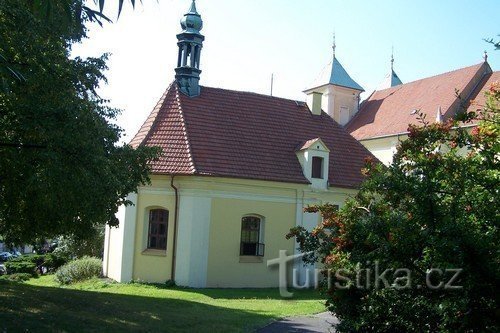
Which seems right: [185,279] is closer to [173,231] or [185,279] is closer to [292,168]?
[173,231]

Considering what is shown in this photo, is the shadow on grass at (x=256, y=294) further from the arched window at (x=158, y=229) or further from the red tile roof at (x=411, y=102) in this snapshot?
the red tile roof at (x=411, y=102)

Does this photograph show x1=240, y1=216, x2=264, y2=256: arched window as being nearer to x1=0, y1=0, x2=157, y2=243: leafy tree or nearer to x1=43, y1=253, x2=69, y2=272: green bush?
x1=0, y1=0, x2=157, y2=243: leafy tree

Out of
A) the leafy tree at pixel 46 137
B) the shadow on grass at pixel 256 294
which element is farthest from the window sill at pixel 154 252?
the leafy tree at pixel 46 137

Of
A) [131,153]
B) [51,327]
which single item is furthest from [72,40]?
[51,327]

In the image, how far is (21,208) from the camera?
12.1 metres

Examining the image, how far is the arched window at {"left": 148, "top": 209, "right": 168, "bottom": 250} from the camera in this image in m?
22.9

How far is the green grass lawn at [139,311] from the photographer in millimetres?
11469

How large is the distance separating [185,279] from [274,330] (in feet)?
33.3

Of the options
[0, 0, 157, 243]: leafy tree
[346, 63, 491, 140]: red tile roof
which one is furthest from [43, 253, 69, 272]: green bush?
[346, 63, 491, 140]: red tile roof

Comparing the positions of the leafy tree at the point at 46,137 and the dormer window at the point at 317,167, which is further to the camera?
the dormer window at the point at 317,167

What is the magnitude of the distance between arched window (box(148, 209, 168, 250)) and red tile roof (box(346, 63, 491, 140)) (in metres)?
17.7

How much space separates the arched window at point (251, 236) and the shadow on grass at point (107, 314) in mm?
6830

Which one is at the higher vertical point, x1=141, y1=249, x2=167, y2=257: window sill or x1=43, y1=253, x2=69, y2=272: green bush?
x1=141, y1=249, x2=167, y2=257: window sill

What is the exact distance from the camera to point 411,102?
127ft
